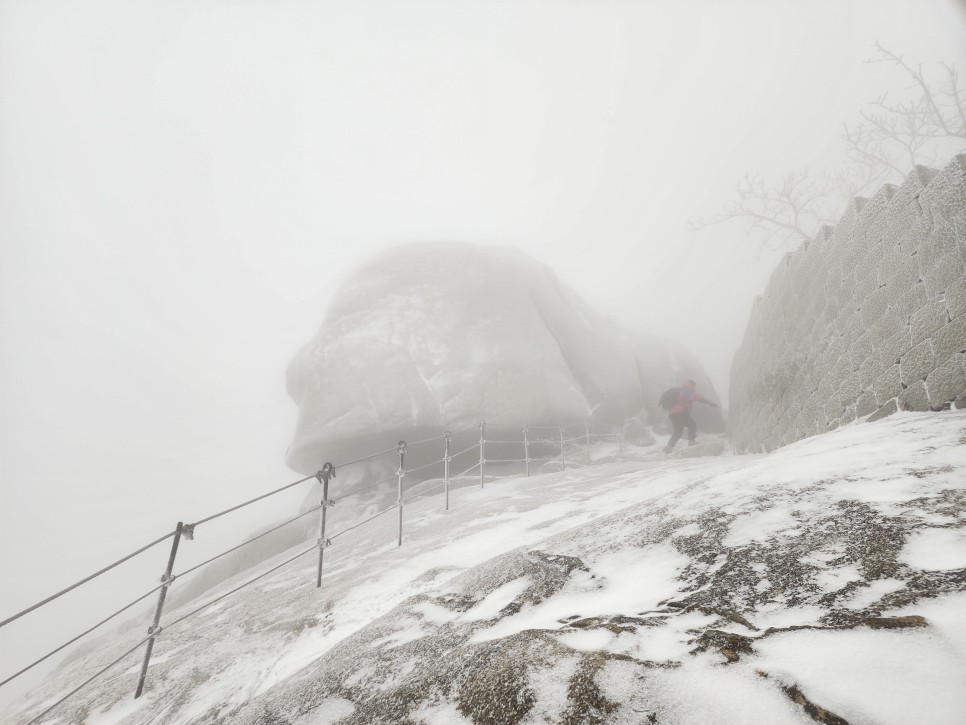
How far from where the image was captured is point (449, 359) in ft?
43.6

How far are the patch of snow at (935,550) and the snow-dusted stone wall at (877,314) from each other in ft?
9.36

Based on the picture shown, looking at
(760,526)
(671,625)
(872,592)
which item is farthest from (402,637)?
(872,592)

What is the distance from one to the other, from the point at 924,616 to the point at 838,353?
5297mm

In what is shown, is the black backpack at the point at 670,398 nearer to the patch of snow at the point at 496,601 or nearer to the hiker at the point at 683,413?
the hiker at the point at 683,413

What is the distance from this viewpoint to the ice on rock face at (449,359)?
12633 millimetres

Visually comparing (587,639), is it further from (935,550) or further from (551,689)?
(935,550)

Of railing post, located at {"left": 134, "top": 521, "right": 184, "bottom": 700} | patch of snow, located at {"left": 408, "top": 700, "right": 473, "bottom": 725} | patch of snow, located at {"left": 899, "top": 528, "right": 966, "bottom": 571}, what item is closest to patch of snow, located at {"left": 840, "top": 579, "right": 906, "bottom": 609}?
patch of snow, located at {"left": 899, "top": 528, "right": 966, "bottom": 571}

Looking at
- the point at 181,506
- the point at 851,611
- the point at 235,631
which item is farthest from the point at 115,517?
the point at 851,611

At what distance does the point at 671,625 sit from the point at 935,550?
3.02ft

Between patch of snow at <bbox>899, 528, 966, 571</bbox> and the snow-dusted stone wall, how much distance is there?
2854 mm

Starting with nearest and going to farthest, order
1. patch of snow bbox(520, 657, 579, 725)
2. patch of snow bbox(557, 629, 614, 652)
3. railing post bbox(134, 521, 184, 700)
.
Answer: patch of snow bbox(520, 657, 579, 725)
patch of snow bbox(557, 629, 614, 652)
railing post bbox(134, 521, 184, 700)

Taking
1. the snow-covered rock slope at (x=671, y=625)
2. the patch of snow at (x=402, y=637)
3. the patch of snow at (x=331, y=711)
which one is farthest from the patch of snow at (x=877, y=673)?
the patch of snow at (x=402, y=637)

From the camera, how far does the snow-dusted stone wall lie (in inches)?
148

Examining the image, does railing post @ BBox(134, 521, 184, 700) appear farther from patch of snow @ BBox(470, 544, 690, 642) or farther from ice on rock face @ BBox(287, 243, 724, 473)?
ice on rock face @ BBox(287, 243, 724, 473)
